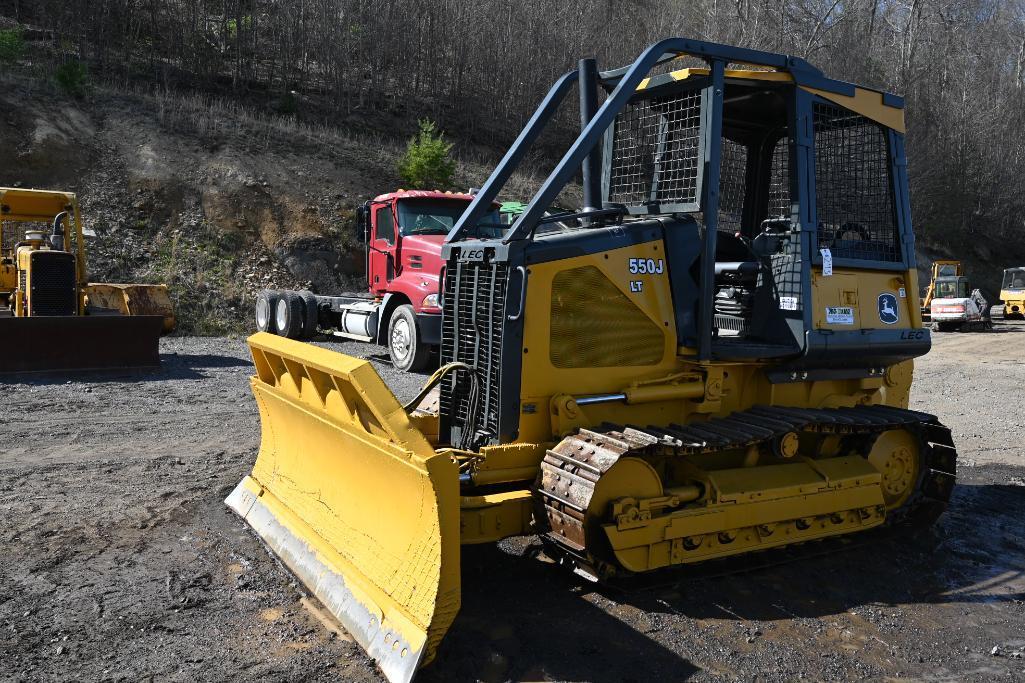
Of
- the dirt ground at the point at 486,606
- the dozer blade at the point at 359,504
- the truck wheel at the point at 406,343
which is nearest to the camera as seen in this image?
the dozer blade at the point at 359,504

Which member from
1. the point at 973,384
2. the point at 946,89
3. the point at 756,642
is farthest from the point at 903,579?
the point at 946,89

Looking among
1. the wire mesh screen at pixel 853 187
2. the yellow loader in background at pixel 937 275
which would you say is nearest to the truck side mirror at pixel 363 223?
the wire mesh screen at pixel 853 187

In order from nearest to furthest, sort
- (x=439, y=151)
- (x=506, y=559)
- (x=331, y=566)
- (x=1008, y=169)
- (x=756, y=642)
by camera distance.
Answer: (x=756, y=642), (x=331, y=566), (x=506, y=559), (x=439, y=151), (x=1008, y=169)

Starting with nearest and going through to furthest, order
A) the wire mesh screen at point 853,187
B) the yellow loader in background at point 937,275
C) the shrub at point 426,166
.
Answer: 1. the wire mesh screen at point 853,187
2. the shrub at point 426,166
3. the yellow loader in background at point 937,275

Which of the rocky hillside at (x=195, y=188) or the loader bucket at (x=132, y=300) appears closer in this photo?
the loader bucket at (x=132, y=300)

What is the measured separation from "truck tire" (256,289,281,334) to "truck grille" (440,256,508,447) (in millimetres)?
11890

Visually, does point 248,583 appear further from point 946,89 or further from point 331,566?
point 946,89

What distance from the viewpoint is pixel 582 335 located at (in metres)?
4.94

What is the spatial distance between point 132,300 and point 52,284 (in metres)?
1.16

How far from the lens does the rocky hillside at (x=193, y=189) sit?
1917 cm

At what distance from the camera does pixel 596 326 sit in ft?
16.3

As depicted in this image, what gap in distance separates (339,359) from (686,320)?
2.14 m

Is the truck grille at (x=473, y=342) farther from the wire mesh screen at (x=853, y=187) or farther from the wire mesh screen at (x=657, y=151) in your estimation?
the wire mesh screen at (x=853, y=187)

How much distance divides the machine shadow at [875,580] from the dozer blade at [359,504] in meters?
1.29
